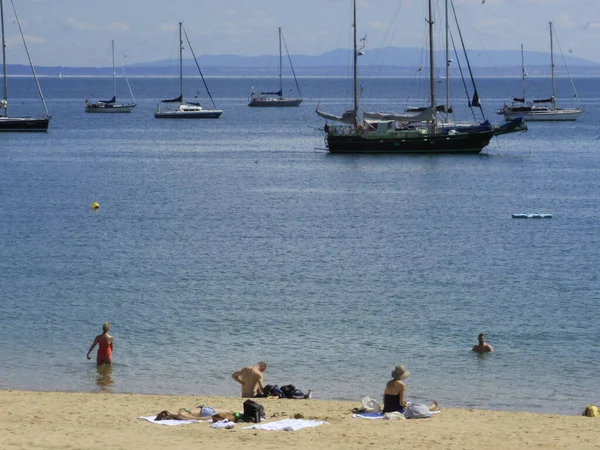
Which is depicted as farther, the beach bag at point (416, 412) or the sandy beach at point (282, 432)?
the beach bag at point (416, 412)

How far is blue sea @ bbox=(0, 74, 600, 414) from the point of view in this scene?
2866cm

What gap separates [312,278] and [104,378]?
13385 millimetres

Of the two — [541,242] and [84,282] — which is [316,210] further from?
[84,282]

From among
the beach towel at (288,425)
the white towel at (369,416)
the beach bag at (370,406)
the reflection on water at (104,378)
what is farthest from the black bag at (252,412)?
the reflection on water at (104,378)

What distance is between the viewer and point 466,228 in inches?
2071

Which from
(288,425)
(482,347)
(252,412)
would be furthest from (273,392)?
(482,347)

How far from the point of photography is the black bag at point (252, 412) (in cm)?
2156

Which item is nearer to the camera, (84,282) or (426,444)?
Result: (426,444)

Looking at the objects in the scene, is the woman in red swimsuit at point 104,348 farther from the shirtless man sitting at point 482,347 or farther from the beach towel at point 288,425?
the shirtless man sitting at point 482,347

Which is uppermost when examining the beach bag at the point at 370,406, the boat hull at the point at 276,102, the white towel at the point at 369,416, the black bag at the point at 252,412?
the boat hull at the point at 276,102

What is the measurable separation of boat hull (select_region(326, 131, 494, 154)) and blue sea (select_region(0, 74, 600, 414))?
167 centimetres

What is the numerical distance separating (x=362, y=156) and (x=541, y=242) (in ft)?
122

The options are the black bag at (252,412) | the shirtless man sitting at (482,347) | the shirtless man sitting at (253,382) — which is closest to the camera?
the black bag at (252,412)

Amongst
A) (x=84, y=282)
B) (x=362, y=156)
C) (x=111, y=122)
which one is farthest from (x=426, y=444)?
(x=111, y=122)
